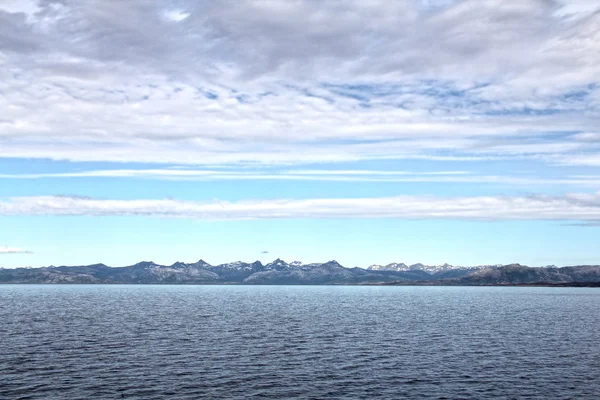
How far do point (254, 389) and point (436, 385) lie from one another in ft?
75.8

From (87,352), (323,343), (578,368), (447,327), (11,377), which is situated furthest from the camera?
(447,327)

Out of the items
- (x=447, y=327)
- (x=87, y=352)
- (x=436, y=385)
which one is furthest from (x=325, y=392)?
(x=447, y=327)

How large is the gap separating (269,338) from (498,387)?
54.9 meters

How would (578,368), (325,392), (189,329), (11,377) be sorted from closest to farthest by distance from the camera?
(325,392), (11,377), (578,368), (189,329)

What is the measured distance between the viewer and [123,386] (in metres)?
66.6

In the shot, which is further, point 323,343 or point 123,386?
point 323,343

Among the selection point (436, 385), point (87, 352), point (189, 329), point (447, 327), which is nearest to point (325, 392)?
point (436, 385)

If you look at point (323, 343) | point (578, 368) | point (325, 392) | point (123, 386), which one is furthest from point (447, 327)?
point (123, 386)

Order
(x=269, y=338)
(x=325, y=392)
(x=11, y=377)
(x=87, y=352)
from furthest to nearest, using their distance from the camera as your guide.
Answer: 1. (x=269, y=338)
2. (x=87, y=352)
3. (x=11, y=377)
4. (x=325, y=392)

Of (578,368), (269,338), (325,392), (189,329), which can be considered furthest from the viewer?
(189,329)

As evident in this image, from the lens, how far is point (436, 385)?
68312mm

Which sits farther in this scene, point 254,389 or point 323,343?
point 323,343

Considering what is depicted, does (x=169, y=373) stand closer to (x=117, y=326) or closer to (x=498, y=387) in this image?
(x=498, y=387)

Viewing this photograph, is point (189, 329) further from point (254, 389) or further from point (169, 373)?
point (254, 389)
